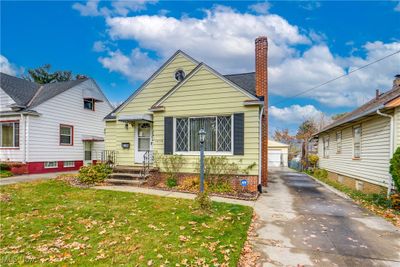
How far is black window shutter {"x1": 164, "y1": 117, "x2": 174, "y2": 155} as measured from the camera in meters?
10.0

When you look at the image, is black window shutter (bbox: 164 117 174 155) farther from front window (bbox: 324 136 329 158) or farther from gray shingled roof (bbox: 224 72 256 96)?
front window (bbox: 324 136 329 158)

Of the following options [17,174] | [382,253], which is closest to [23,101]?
[17,174]

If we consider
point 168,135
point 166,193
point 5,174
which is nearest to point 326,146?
point 168,135

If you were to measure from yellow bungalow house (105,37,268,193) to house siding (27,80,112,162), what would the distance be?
577cm

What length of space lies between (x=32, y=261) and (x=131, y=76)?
21841 mm

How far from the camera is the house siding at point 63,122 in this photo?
1421 cm

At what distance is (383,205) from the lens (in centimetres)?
757

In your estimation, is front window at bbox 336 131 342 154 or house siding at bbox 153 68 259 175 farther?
front window at bbox 336 131 342 154

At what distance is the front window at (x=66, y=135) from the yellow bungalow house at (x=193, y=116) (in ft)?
20.2

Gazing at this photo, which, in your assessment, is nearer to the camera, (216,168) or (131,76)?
(216,168)

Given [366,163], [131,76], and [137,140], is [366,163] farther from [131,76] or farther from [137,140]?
[131,76]

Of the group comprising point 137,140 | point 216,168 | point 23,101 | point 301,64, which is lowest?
point 216,168

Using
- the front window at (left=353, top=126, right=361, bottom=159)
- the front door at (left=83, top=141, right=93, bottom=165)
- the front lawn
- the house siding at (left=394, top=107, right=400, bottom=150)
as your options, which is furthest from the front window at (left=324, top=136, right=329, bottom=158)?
the front door at (left=83, top=141, right=93, bottom=165)

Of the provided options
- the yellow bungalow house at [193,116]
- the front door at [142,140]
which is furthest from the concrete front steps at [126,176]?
the front door at [142,140]
